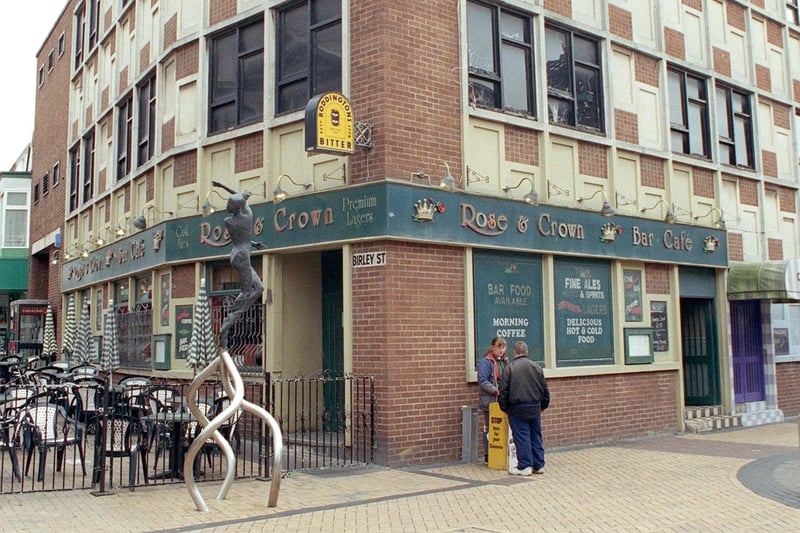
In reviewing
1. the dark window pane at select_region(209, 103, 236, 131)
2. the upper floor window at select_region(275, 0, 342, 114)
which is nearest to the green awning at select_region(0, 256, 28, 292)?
the dark window pane at select_region(209, 103, 236, 131)

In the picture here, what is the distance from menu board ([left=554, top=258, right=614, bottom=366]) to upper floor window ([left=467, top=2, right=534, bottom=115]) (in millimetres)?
2693

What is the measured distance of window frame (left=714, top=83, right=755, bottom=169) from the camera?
656 inches

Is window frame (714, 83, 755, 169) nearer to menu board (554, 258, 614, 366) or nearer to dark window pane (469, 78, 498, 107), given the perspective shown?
menu board (554, 258, 614, 366)

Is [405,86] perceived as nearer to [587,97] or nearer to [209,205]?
[209,205]

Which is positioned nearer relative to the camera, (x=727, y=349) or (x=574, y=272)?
(x=574, y=272)

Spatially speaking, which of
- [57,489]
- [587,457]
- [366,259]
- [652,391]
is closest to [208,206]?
[366,259]

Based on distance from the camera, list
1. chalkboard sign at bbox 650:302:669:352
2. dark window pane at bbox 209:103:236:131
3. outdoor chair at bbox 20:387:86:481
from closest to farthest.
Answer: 1. outdoor chair at bbox 20:387:86:481
2. dark window pane at bbox 209:103:236:131
3. chalkboard sign at bbox 650:302:669:352

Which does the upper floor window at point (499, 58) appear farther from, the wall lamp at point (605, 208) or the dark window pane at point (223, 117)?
the dark window pane at point (223, 117)

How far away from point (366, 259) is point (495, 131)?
3022 mm

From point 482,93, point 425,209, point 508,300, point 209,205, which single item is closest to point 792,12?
point 482,93

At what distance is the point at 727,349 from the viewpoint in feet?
51.6

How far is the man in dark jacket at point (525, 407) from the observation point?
1008cm

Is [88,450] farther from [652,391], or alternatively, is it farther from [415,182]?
[652,391]

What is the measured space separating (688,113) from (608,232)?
4.02 meters
